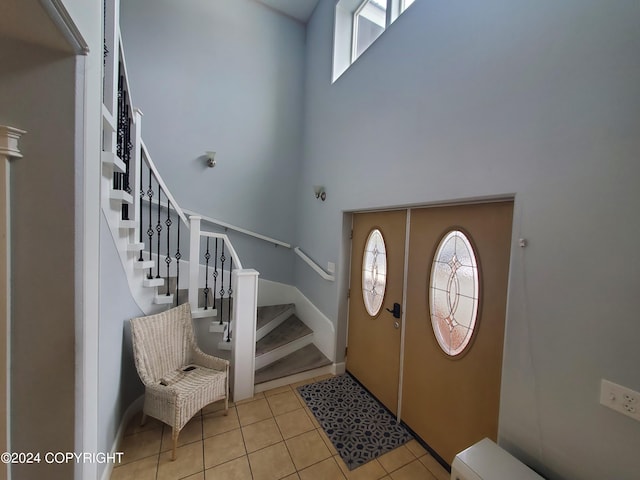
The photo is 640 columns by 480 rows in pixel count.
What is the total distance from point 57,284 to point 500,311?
7.40 ft

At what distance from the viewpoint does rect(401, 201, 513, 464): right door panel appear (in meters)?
1.55

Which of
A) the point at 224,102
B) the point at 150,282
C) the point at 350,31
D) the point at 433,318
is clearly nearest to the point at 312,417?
the point at 433,318

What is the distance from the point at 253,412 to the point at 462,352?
188cm

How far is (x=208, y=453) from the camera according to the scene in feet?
6.15

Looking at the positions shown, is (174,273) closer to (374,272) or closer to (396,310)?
(374,272)

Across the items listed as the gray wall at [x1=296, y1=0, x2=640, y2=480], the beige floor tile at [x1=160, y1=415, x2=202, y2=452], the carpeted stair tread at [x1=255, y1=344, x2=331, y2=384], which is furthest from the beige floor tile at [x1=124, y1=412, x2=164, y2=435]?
the gray wall at [x1=296, y1=0, x2=640, y2=480]

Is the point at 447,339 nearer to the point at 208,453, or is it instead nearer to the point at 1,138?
the point at 208,453

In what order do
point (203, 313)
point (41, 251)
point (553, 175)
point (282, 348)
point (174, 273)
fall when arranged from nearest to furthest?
point (41, 251) → point (553, 175) → point (203, 313) → point (282, 348) → point (174, 273)

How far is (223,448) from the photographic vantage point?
192 cm

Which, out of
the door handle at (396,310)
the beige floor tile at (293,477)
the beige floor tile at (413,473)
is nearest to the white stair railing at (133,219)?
the beige floor tile at (293,477)

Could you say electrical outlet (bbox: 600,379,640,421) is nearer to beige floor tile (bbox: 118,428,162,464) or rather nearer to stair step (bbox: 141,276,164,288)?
beige floor tile (bbox: 118,428,162,464)

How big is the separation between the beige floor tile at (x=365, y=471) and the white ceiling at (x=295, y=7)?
5.41m

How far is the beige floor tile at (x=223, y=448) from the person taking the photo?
1.83m

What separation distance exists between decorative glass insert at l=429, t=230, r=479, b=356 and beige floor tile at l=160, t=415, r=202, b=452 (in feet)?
6.83
